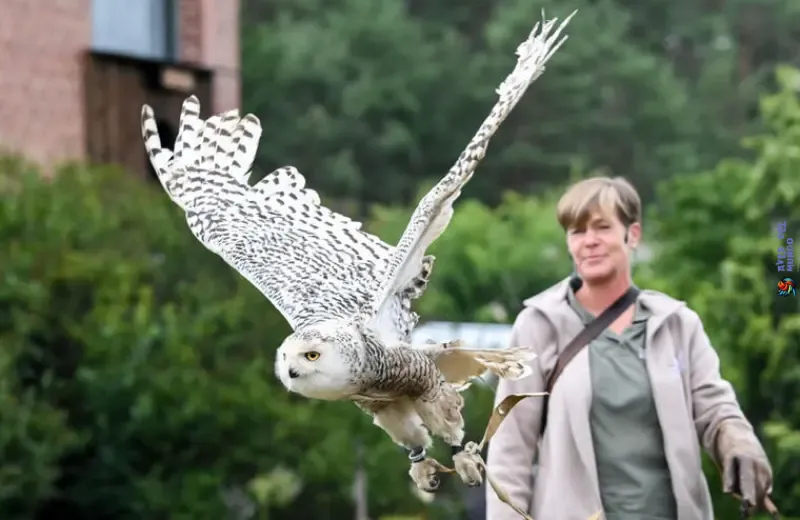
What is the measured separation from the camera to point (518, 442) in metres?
3.66

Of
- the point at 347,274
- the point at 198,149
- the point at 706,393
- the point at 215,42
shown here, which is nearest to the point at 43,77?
the point at 215,42

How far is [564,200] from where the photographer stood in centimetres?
370

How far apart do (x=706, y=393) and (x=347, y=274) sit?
89 centimetres

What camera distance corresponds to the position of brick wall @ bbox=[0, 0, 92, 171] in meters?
10.5

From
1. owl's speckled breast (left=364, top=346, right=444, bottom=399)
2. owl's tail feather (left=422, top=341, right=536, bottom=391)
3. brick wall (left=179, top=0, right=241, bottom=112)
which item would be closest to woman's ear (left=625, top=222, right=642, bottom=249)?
owl's tail feather (left=422, top=341, right=536, bottom=391)

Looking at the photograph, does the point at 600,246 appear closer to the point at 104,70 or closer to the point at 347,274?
the point at 347,274

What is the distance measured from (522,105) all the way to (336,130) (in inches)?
149

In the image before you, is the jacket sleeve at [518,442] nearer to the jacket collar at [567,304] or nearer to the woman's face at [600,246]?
the jacket collar at [567,304]

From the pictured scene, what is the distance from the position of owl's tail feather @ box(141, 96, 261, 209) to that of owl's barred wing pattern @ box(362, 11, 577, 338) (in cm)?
99

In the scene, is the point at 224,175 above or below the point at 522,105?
below

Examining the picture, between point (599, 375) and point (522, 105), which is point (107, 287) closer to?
point (599, 375)

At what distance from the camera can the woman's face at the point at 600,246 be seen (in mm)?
3631

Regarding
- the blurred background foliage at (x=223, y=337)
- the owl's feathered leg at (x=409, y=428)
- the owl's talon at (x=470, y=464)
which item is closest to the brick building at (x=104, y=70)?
the blurred background foliage at (x=223, y=337)

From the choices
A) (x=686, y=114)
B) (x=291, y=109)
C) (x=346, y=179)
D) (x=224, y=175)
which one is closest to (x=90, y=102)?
(x=224, y=175)
